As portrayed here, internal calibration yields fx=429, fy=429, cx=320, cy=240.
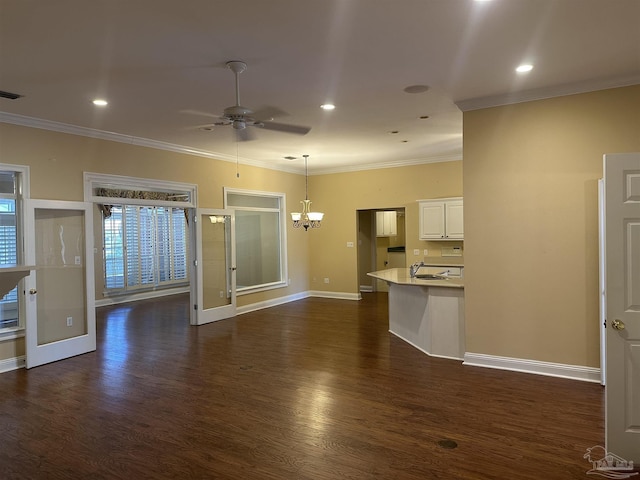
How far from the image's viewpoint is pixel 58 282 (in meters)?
5.44

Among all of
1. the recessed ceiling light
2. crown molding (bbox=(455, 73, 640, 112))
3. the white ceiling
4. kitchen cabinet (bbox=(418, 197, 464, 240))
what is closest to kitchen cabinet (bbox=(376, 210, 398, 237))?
kitchen cabinet (bbox=(418, 197, 464, 240))

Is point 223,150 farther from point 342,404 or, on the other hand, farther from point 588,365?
point 588,365

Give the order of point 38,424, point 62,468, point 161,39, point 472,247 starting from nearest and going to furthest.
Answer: point 62,468 → point 161,39 → point 38,424 → point 472,247

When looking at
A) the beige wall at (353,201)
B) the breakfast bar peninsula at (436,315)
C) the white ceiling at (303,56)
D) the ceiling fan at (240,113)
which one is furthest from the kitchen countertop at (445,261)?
the ceiling fan at (240,113)

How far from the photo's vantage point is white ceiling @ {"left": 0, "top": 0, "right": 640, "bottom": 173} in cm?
277

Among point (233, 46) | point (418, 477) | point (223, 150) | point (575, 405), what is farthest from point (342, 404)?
point (223, 150)

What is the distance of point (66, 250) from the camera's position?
5.50m

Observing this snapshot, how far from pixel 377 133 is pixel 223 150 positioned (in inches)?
108

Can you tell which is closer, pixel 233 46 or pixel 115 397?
pixel 233 46

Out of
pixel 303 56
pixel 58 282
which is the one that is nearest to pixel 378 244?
pixel 58 282

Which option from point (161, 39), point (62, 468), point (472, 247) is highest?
point (161, 39)

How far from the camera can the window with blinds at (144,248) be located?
33.2 feet

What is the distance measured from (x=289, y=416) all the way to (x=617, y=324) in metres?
2.49

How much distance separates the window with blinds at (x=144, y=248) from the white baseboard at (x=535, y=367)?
27.5 feet
